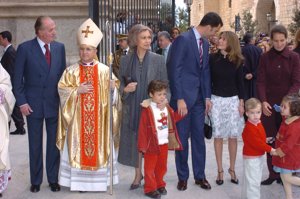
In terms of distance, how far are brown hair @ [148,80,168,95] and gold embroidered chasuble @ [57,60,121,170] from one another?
0.54 meters

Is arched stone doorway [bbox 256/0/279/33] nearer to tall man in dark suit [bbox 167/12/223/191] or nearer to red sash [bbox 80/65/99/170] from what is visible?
tall man in dark suit [bbox 167/12/223/191]

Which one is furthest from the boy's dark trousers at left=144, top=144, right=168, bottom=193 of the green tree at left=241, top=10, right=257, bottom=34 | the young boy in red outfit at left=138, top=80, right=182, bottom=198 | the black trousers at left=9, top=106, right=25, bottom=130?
the green tree at left=241, top=10, right=257, bottom=34

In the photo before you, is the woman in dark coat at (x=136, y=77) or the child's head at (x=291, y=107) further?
the woman in dark coat at (x=136, y=77)

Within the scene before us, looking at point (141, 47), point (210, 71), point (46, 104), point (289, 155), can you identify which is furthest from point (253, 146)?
point (46, 104)

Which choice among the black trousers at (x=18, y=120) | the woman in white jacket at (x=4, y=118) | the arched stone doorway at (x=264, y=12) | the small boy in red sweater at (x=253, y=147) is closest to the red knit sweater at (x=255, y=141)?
the small boy in red sweater at (x=253, y=147)

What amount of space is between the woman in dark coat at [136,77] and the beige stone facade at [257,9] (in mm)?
27469

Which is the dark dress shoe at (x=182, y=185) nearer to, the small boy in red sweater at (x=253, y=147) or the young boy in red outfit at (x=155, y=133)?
the young boy in red outfit at (x=155, y=133)

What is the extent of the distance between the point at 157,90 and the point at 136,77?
1.33 ft

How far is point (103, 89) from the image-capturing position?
219 inches

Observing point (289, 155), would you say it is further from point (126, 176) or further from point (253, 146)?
point (126, 176)

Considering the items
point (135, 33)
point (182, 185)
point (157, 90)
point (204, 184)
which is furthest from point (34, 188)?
point (135, 33)

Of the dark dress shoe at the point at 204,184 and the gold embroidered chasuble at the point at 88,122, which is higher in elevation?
the gold embroidered chasuble at the point at 88,122

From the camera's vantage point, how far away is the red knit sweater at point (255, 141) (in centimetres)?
493

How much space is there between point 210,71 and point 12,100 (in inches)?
89.4
